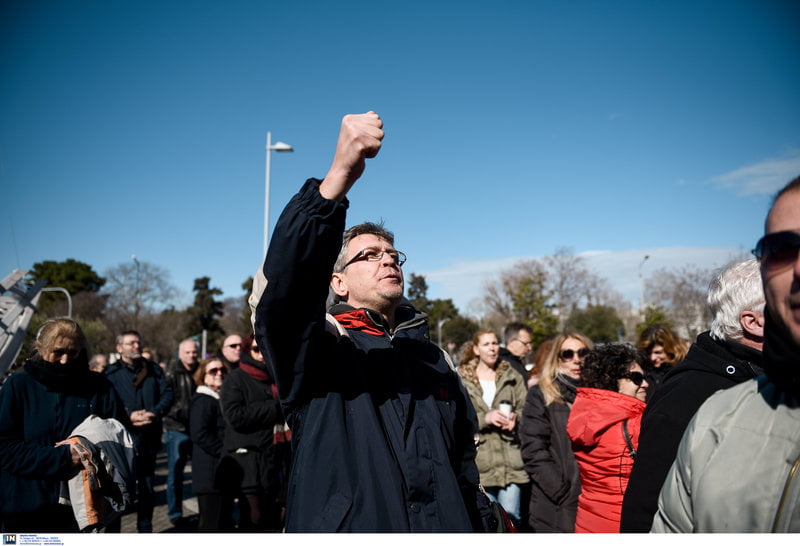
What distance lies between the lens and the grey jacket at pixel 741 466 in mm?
1240

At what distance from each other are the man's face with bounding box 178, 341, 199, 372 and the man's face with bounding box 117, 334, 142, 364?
4.02ft

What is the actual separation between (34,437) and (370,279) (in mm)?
2734

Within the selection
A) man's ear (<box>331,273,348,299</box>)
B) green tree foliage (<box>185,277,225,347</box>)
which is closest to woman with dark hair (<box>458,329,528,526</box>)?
man's ear (<box>331,273,348,299</box>)

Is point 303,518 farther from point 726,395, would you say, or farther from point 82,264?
point 82,264

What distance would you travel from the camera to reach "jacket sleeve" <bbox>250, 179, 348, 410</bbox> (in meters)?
1.54

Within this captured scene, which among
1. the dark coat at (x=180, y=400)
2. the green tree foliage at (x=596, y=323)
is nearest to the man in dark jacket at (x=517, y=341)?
the dark coat at (x=180, y=400)

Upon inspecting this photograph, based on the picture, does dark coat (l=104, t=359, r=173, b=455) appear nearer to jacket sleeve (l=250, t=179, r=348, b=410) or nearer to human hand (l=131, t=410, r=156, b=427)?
human hand (l=131, t=410, r=156, b=427)

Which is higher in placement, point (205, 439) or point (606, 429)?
point (606, 429)

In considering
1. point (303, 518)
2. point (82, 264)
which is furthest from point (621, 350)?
point (82, 264)

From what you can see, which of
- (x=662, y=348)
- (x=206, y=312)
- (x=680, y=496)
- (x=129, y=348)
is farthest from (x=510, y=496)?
(x=206, y=312)

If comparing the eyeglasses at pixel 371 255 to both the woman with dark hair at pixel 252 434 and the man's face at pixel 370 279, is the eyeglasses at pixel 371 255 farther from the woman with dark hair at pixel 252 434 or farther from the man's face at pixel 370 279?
the woman with dark hair at pixel 252 434

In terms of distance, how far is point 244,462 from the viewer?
5312mm

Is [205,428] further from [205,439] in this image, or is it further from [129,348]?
[129,348]

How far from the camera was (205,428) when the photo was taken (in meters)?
5.75
